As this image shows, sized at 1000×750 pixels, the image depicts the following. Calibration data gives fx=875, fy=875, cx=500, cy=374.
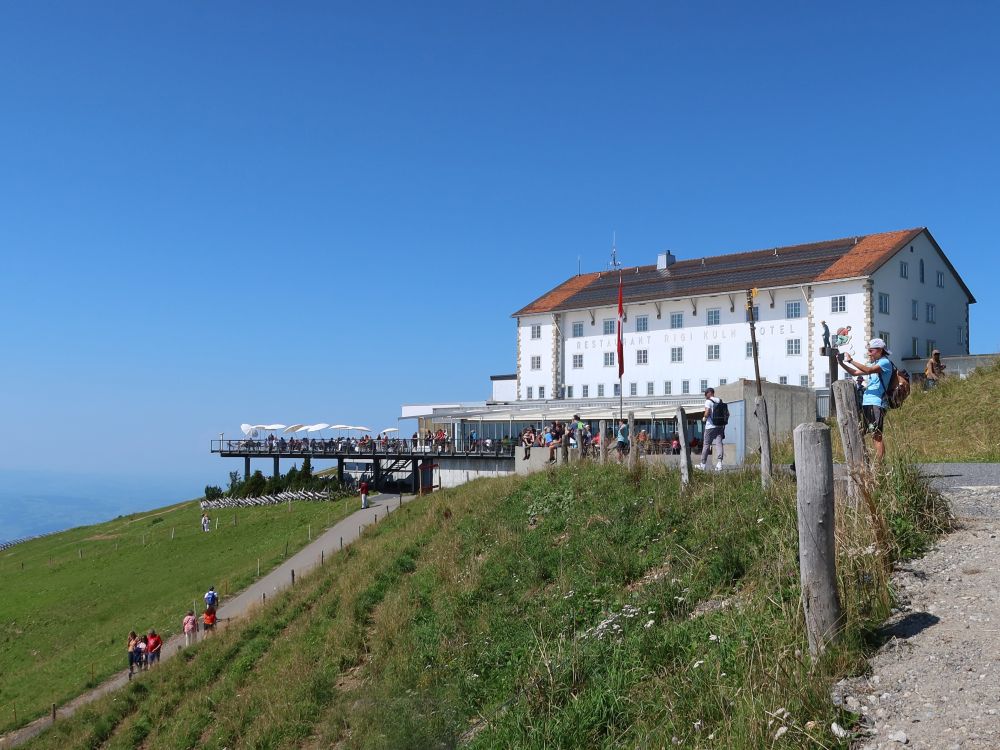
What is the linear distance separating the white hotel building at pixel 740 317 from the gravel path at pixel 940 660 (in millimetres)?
41435

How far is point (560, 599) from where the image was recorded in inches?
464

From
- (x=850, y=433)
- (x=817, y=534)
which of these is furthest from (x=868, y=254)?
(x=817, y=534)

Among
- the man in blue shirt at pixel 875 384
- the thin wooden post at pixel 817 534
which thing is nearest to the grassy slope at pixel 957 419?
the man in blue shirt at pixel 875 384

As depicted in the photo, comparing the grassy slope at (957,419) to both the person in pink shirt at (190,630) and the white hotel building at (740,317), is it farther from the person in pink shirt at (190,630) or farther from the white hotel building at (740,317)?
the white hotel building at (740,317)

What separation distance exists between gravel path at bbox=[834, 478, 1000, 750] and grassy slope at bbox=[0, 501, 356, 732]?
2323cm

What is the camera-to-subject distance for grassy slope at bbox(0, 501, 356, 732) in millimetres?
26641

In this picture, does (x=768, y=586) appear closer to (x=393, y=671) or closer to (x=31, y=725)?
(x=393, y=671)

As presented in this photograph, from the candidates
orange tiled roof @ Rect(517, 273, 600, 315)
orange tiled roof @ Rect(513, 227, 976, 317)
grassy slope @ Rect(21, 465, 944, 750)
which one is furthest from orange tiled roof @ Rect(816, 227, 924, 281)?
grassy slope @ Rect(21, 465, 944, 750)

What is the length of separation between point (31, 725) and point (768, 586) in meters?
21.3

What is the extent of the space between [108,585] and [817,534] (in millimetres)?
35950

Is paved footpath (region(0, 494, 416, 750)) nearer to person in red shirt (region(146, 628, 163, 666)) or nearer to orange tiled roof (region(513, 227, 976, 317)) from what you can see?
person in red shirt (region(146, 628, 163, 666))

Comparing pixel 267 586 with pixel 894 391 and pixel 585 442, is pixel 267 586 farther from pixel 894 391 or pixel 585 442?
pixel 894 391

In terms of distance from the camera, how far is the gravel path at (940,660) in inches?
228

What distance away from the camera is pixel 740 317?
54906mm
